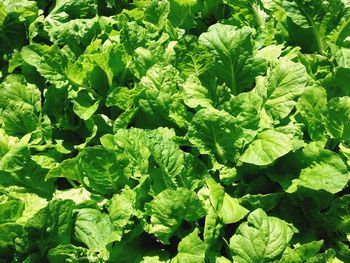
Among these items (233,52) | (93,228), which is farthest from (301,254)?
(233,52)

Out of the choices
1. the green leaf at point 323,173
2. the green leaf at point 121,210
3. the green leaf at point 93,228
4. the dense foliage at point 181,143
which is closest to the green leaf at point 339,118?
the dense foliage at point 181,143

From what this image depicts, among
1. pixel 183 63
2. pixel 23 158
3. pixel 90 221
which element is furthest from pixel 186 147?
pixel 23 158

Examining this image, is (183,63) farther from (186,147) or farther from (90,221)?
(90,221)

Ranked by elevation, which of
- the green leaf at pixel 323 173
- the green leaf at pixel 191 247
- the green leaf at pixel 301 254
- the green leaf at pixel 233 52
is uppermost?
the green leaf at pixel 233 52

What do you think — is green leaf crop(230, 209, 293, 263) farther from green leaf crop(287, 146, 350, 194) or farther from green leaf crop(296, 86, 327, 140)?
green leaf crop(296, 86, 327, 140)

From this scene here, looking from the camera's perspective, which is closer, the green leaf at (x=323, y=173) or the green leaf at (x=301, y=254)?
the green leaf at (x=301, y=254)

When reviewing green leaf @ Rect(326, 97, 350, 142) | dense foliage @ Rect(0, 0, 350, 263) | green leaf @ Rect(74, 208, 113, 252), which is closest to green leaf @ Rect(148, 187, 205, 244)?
dense foliage @ Rect(0, 0, 350, 263)

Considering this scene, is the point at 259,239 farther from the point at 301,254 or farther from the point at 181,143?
the point at 181,143

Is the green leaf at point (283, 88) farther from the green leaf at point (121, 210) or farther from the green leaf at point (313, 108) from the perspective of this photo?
the green leaf at point (121, 210)
